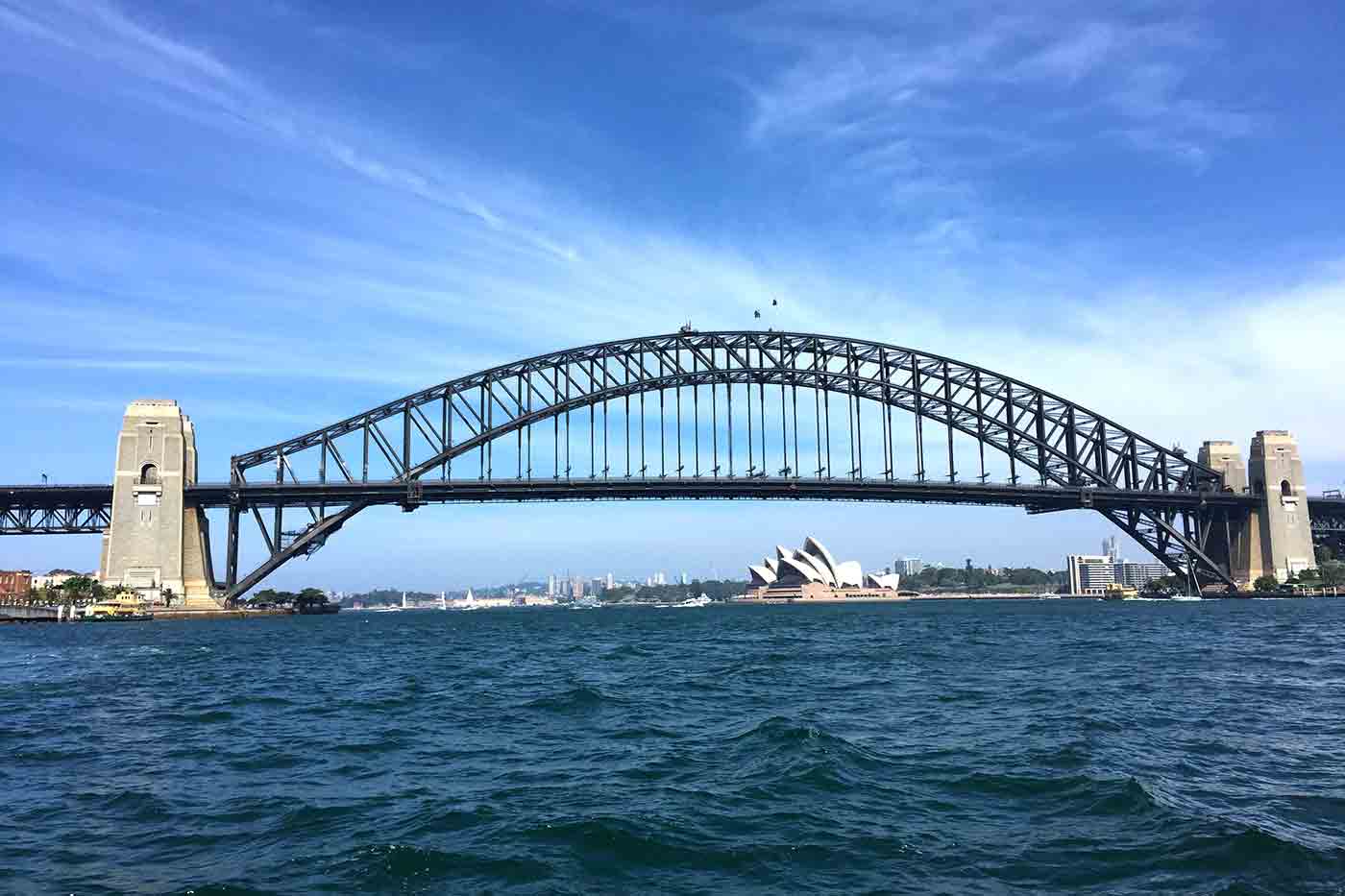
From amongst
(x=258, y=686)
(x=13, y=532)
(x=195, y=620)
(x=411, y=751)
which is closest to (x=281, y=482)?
(x=195, y=620)

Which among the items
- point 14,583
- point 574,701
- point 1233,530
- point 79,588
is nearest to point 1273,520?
point 1233,530

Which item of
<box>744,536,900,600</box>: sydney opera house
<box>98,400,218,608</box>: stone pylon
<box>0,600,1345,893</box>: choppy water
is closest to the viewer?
<box>0,600,1345,893</box>: choppy water

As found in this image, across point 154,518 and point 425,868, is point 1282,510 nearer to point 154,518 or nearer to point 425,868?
point 154,518

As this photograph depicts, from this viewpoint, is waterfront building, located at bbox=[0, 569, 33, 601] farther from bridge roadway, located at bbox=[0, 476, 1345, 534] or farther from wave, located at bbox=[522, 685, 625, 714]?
wave, located at bbox=[522, 685, 625, 714]

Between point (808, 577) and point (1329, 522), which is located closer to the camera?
point (1329, 522)

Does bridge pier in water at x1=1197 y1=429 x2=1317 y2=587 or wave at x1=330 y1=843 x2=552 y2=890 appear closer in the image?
wave at x1=330 y1=843 x2=552 y2=890

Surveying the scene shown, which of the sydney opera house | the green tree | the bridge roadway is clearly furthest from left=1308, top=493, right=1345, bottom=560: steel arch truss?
the green tree

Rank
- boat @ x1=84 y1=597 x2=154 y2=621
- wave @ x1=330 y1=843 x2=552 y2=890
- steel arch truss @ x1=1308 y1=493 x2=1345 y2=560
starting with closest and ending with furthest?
wave @ x1=330 y1=843 x2=552 y2=890 < boat @ x1=84 y1=597 x2=154 y2=621 < steel arch truss @ x1=1308 y1=493 x2=1345 y2=560
